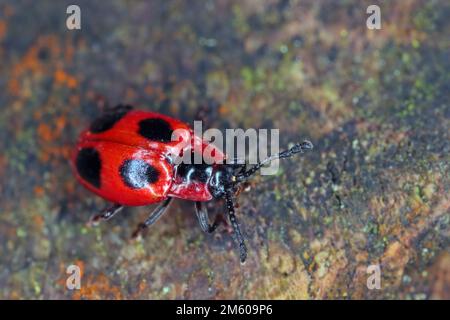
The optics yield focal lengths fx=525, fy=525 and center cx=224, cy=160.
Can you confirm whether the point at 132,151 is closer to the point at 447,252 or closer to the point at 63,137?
the point at 63,137

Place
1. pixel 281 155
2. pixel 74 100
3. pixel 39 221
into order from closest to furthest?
pixel 281 155, pixel 39 221, pixel 74 100

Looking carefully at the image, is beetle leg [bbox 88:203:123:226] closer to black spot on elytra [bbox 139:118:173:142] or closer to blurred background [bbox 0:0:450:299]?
blurred background [bbox 0:0:450:299]

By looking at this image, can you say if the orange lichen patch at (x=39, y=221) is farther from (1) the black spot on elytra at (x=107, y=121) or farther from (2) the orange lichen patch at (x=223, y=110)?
(2) the orange lichen patch at (x=223, y=110)

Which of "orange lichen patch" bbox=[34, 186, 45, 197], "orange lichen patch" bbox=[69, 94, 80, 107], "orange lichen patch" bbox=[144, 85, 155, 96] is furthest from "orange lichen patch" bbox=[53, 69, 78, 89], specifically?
"orange lichen patch" bbox=[34, 186, 45, 197]

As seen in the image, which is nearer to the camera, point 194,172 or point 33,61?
point 194,172

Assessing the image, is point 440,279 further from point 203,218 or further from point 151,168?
point 151,168

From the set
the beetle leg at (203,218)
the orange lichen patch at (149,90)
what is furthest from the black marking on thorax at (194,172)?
the orange lichen patch at (149,90)

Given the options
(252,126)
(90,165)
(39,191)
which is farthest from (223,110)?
(39,191)
